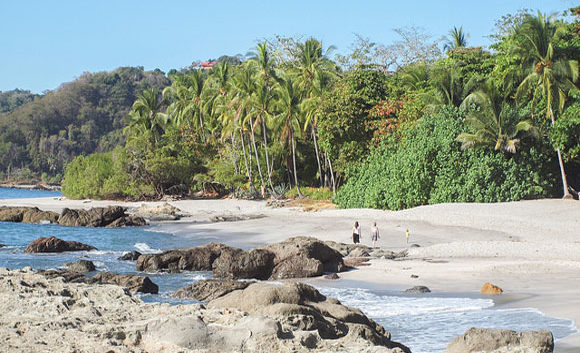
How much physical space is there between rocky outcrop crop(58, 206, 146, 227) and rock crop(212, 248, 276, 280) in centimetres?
1860

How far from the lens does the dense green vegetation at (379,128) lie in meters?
27.9

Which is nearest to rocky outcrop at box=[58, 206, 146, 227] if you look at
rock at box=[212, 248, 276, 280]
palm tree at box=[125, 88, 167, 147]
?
rock at box=[212, 248, 276, 280]

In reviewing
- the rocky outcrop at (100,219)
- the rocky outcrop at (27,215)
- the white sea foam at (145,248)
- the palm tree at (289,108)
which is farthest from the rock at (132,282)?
the palm tree at (289,108)

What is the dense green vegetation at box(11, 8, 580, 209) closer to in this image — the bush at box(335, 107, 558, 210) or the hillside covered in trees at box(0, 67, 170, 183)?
the bush at box(335, 107, 558, 210)

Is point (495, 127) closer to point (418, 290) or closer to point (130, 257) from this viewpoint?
point (418, 290)

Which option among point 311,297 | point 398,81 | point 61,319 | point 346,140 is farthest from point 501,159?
point 61,319

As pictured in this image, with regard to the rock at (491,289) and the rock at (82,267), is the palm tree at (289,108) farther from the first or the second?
the rock at (491,289)

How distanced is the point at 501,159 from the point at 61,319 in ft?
81.2

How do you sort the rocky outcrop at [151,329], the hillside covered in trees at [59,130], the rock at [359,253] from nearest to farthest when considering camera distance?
the rocky outcrop at [151,329] < the rock at [359,253] < the hillside covered in trees at [59,130]

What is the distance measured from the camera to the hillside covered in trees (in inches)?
4464

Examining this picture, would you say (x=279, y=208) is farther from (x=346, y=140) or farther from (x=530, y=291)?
(x=530, y=291)

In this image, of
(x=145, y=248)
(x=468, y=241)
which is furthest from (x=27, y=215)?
(x=468, y=241)

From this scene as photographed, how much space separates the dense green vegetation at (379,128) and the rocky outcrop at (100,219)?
11525 millimetres

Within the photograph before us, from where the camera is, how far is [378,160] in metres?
34.0
